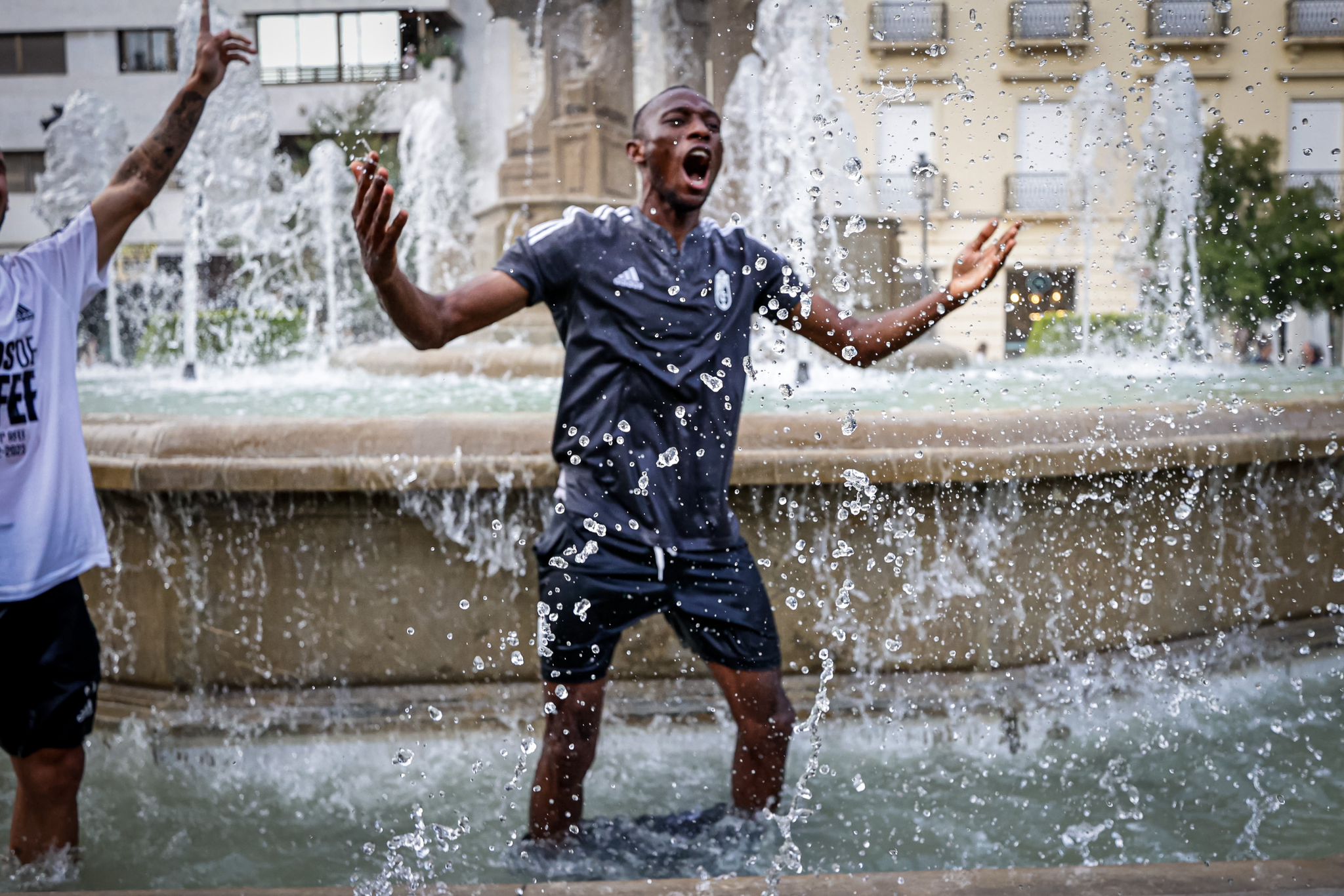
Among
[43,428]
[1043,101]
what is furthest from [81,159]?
[43,428]

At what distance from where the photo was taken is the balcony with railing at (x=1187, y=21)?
733 inches

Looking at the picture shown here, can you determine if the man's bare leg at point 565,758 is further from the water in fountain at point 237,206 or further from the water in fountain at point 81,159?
the water in fountain at point 81,159

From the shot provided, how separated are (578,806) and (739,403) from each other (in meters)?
0.87

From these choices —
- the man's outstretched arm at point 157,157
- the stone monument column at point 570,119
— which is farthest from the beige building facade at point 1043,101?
the man's outstretched arm at point 157,157

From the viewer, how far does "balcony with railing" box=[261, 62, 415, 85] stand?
29.5 meters

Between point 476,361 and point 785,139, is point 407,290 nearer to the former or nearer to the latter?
point 476,361

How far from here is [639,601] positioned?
8.21ft

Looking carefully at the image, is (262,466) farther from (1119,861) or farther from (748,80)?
(748,80)

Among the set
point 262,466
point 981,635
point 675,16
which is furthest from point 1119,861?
point 675,16

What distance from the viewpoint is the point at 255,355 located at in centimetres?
1723

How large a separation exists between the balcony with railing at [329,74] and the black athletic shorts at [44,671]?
28433 mm

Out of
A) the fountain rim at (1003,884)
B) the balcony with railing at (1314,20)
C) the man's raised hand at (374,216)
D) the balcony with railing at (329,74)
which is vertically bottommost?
the fountain rim at (1003,884)

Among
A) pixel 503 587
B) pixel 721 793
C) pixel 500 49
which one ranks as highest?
pixel 500 49

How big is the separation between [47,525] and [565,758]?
1.07 m
